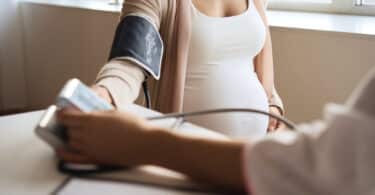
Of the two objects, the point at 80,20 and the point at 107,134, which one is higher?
the point at 107,134

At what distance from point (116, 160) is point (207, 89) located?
684 millimetres

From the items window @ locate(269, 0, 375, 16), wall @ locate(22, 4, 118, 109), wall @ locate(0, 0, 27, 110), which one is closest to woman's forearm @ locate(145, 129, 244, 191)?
window @ locate(269, 0, 375, 16)

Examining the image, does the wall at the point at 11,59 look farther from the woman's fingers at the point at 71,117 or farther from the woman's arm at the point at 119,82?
the woman's fingers at the point at 71,117

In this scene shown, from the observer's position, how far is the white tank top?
136cm

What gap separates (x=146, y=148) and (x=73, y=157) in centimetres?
12

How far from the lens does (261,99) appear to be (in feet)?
4.72

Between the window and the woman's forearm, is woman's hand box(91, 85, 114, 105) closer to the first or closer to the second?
the woman's forearm

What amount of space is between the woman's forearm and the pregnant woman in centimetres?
52

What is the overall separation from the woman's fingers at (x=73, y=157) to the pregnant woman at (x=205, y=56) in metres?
0.45

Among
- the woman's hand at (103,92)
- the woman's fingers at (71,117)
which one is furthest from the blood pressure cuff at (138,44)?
the woman's fingers at (71,117)

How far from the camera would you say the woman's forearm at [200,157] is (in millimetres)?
A: 641

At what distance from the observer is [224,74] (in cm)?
140

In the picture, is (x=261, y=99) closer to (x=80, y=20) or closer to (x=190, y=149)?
(x=190, y=149)

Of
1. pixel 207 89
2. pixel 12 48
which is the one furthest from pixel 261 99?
pixel 12 48
